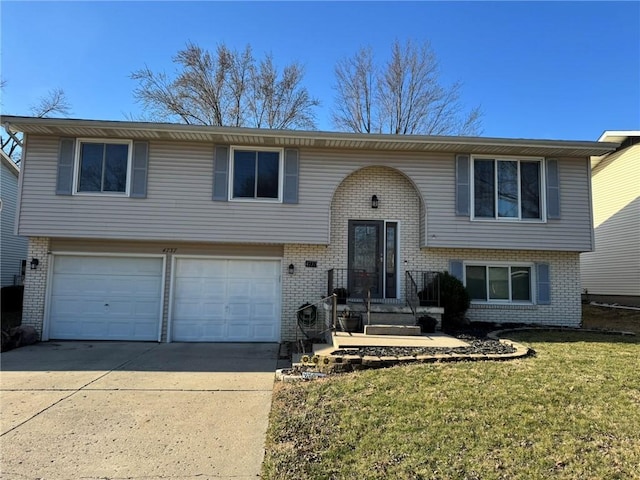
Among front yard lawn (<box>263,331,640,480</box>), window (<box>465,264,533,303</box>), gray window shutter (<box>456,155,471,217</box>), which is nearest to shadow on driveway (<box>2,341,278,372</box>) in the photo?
front yard lawn (<box>263,331,640,480</box>)

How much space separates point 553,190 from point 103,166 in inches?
442

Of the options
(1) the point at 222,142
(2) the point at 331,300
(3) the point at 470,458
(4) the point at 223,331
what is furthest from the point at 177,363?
(3) the point at 470,458

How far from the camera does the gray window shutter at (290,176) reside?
1023 cm

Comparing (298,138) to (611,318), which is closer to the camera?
(298,138)

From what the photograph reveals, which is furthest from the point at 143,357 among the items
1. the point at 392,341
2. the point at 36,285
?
the point at 392,341

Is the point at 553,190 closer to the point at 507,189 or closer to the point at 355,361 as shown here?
the point at 507,189

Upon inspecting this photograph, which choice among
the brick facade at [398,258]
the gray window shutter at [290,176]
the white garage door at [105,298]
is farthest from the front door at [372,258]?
the white garage door at [105,298]

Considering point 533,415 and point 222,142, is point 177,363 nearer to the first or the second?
point 222,142

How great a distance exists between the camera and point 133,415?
4.99m

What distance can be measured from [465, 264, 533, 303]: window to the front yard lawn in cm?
468

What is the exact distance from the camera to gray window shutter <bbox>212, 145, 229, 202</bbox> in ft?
33.3

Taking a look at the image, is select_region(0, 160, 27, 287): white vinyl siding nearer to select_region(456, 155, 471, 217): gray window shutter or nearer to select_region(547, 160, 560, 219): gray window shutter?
select_region(456, 155, 471, 217): gray window shutter

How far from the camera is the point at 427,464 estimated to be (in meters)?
3.43

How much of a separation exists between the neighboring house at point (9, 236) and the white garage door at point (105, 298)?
5.99 m
